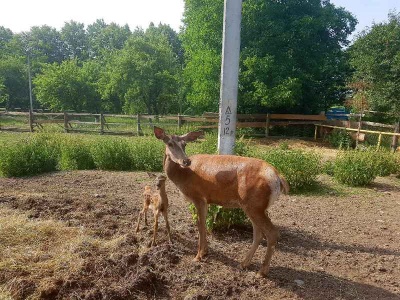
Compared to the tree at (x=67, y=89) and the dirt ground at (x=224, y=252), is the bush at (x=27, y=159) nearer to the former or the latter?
the dirt ground at (x=224, y=252)

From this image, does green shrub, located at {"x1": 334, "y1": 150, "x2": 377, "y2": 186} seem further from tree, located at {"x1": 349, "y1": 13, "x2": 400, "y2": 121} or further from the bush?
tree, located at {"x1": 349, "y1": 13, "x2": 400, "y2": 121}

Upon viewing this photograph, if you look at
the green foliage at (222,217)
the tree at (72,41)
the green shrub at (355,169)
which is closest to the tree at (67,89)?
the green shrub at (355,169)

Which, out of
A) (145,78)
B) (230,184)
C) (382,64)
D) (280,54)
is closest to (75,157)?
(230,184)

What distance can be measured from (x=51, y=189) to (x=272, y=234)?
6.38m

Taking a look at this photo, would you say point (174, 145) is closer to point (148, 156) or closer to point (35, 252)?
point (35, 252)

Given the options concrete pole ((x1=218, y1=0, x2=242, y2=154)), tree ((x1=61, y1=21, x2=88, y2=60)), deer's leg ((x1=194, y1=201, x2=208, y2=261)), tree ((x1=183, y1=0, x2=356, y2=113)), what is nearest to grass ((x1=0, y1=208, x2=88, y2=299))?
deer's leg ((x1=194, y1=201, x2=208, y2=261))

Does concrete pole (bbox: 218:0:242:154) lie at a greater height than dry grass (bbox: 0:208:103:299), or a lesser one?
greater

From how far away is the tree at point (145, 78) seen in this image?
3181cm

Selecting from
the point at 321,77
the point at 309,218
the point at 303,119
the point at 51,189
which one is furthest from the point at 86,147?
the point at 321,77

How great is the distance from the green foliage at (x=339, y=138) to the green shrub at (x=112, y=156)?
1218 centimetres

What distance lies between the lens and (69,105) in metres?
38.6

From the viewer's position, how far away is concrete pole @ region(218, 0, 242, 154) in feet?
18.6

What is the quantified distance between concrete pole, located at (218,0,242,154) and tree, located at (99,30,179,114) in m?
26.5

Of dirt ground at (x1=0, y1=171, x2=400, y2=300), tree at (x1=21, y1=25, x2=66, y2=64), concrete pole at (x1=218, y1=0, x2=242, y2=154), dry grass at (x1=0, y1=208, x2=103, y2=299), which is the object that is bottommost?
dirt ground at (x1=0, y1=171, x2=400, y2=300)
